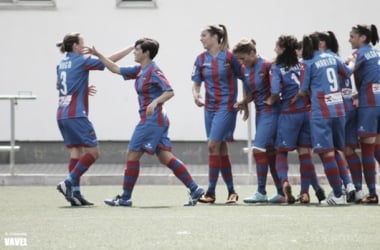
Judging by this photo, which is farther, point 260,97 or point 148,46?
point 260,97

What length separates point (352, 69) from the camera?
15.3 m

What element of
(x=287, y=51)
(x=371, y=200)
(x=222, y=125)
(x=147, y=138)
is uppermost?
(x=287, y=51)

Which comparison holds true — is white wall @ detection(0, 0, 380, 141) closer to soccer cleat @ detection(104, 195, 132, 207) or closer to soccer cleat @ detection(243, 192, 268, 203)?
soccer cleat @ detection(243, 192, 268, 203)

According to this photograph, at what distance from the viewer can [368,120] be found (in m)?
15.4

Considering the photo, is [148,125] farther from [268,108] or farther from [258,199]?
[258,199]

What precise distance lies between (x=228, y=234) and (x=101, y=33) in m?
11.9

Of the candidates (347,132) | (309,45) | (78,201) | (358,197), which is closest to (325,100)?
(309,45)

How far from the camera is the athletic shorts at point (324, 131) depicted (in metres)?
→ 14.9

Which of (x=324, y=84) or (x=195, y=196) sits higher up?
(x=324, y=84)

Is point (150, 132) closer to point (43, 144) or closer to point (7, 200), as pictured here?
point (7, 200)

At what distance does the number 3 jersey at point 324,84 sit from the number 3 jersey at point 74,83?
2202 millimetres

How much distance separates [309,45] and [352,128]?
120 cm

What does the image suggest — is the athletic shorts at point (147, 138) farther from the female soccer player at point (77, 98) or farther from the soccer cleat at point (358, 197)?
the soccer cleat at point (358, 197)

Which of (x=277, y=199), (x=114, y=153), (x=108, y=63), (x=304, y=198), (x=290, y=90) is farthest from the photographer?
(x=114, y=153)
